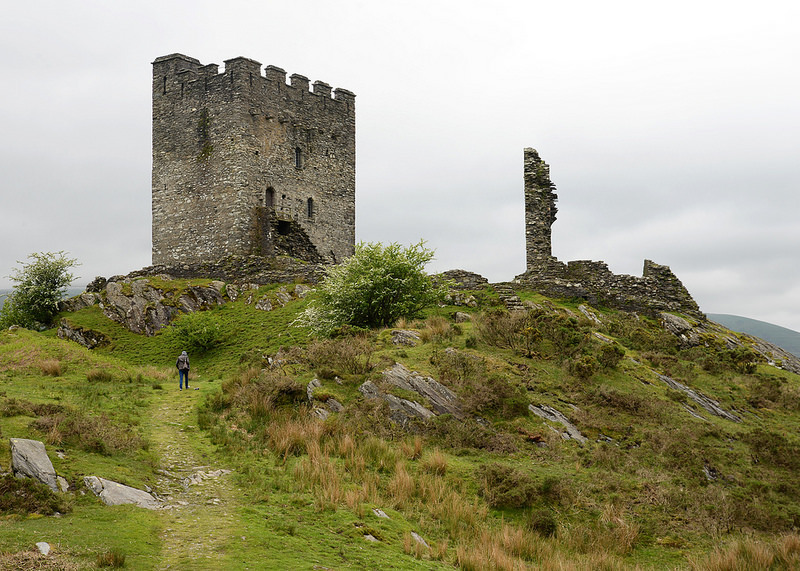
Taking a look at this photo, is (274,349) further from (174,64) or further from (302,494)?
(174,64)

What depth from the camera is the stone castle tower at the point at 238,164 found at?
40.2 metres

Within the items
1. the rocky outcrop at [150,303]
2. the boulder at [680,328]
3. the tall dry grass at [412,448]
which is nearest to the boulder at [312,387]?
the tall dry grass at [412,448]

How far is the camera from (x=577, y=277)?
111 ft

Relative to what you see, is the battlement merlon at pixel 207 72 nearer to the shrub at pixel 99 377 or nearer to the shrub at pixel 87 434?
the shrub at pixel 99 377

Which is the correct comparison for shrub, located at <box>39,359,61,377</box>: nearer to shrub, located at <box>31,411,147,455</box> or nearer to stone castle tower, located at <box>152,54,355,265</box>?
shrub, located at <box>31,411,147,455</box>

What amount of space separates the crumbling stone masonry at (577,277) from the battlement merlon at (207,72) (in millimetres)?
16144

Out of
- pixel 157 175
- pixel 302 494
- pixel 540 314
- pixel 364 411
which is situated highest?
pixel 157 175

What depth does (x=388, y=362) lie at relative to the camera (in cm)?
1953

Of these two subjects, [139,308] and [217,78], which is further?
[217,78]

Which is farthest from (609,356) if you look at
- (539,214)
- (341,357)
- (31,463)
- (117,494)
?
(31,463)

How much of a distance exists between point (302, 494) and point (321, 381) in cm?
606

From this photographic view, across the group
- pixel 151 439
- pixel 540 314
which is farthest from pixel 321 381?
pixel 540 314

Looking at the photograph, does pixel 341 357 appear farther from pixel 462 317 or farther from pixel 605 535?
pixel 462 317

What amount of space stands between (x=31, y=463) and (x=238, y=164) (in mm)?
30323
